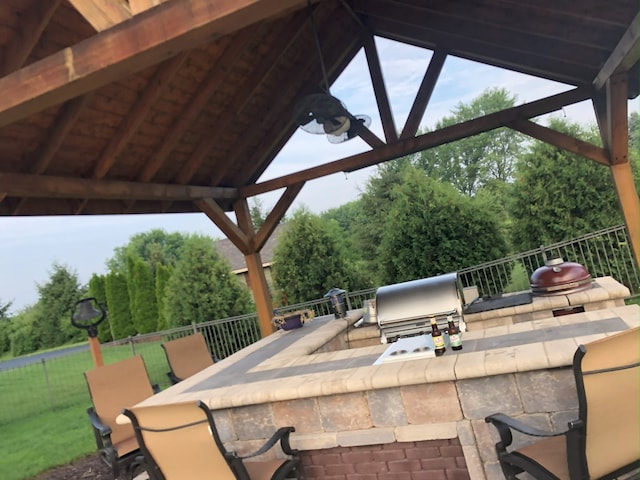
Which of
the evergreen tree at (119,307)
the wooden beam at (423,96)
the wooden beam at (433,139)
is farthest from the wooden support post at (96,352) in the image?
the evergreen tree at (119,307)

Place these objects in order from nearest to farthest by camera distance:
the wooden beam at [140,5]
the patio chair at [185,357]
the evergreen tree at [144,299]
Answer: the wooden beam at [140,5]
the patio chair at [185,357]
the evergreen tree at [144,299]

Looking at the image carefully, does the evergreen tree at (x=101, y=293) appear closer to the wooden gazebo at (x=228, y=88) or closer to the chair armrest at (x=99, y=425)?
the wooden gazebo at (x=228, y=88)

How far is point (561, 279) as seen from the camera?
3.62 m

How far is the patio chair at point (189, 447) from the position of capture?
2.13 m

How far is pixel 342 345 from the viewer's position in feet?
13.9

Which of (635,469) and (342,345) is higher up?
(342,345)

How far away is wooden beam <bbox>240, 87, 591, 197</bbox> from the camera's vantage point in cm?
526

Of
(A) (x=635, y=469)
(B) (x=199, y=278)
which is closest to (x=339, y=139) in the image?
(A) (x=635, y=469)

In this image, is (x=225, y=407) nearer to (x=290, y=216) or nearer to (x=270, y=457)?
(x=270, y=457)

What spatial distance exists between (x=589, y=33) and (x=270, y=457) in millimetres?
4499

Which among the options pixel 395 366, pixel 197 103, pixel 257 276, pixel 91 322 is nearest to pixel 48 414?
pixel 91 322

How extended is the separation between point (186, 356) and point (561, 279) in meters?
3.73

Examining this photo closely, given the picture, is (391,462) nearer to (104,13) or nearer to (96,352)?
(104,13)

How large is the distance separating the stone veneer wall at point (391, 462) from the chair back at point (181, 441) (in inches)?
22.5
